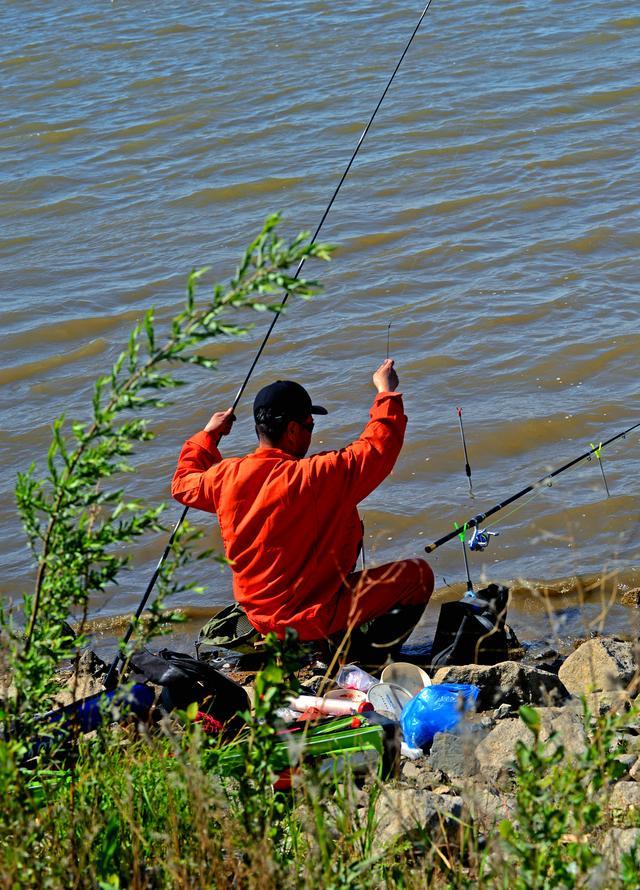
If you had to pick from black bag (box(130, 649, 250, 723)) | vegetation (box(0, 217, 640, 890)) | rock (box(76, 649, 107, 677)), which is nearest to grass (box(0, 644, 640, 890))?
vegetation (box(0, 217, 640, 890))

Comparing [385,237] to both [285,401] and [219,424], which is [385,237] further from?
[285,401]

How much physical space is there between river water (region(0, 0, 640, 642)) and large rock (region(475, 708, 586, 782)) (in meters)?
0.75

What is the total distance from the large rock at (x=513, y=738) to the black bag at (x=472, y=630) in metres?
0.89

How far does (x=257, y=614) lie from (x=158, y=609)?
202cm

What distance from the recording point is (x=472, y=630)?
4715 mm

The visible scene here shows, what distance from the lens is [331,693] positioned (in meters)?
4.42

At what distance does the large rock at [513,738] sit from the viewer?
334 cm

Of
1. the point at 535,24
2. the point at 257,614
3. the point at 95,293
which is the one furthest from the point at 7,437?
the point at 535,24

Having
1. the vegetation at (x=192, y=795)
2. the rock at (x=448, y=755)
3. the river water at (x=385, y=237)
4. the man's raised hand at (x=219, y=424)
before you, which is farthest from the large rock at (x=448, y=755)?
the man's raised hand at (x=219, y=424)

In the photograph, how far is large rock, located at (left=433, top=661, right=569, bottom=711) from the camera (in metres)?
4.07

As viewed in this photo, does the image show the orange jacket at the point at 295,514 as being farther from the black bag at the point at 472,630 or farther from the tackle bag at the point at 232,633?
the black bag at the point at 472,630

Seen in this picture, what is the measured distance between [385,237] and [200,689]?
252 inches

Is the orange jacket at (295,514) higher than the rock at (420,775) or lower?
higher

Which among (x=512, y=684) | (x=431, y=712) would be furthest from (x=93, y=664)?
(x=512, y=684)
